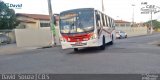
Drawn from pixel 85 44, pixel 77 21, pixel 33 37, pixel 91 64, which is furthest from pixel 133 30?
pixel 91 64

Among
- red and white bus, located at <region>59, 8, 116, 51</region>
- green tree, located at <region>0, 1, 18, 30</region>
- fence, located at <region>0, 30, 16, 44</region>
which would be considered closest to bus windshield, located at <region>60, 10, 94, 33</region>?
red and white bus, located at <region>59, 8, 116, 51</region>

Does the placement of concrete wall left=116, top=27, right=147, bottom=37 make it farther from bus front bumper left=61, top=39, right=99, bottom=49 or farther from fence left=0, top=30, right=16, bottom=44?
bus front bumper left=61, top=39, right=99, bottom=49

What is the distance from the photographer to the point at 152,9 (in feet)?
284

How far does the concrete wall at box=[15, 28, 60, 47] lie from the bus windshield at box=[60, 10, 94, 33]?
54.8 feet

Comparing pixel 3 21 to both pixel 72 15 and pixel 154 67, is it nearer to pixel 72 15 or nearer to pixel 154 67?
pixel 72 15

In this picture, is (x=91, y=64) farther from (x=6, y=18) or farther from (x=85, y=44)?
(x=6, y=18)

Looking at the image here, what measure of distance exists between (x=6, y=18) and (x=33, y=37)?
26.3 m

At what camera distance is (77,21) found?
717 inches

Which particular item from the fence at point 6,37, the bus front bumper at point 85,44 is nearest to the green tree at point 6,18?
the fence at point 6,37

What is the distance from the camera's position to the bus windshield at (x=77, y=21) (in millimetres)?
18109

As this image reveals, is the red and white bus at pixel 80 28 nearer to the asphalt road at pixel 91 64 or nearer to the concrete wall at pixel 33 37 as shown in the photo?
the asphalt road at pixel 91 64

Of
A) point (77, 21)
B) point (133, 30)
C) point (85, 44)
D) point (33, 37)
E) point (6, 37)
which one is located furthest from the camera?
point (133, 30)

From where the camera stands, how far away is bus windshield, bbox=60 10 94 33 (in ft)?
59.4

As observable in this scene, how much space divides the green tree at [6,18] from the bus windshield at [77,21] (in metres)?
43.4
